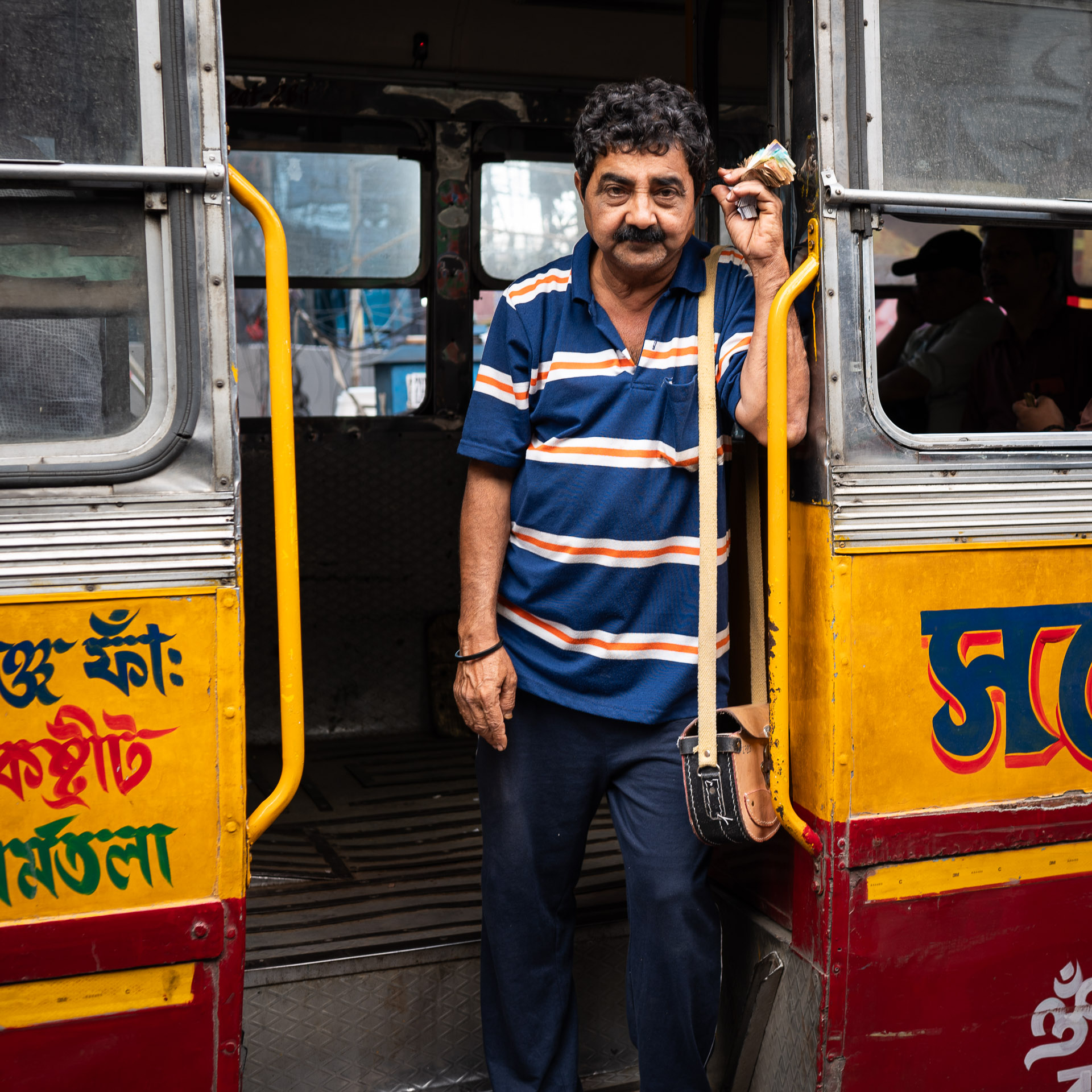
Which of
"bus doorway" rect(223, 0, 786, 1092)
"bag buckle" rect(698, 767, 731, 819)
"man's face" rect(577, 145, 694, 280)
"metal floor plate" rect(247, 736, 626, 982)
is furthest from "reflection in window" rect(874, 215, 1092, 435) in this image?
"metal floor plate" rect(247, 736, 626, 982)

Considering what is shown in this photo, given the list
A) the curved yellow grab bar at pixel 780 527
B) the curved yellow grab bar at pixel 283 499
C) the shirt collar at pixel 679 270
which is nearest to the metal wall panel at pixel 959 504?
the curved yellow grab bar at pixel 780 527

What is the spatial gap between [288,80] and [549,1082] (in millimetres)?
3422

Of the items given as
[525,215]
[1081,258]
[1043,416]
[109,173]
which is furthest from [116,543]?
[1081,258]

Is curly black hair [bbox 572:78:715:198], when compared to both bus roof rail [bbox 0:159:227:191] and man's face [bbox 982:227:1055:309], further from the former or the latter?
man's face [bbox 982:227:1055:309]

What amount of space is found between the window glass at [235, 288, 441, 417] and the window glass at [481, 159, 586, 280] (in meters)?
0.37

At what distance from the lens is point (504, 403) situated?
2.07 meters

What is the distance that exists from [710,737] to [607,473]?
0.51 m

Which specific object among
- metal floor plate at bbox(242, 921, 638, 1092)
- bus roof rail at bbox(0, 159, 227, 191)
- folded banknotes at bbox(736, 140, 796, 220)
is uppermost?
folded banknotes at bbox(736, 140, 796, 220)

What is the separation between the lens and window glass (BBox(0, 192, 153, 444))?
1644 mm

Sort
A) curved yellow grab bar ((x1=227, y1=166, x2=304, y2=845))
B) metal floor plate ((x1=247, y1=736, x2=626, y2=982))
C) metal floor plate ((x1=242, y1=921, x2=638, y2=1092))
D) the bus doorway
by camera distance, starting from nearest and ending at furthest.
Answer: curved yellow grab bar ((x1=227, y1=166, x2=304, y2=845)) → metal floor plate ((x1=242, y1=921, x2=638, y2=1092)) → metal floor plate ((x1=247, y1=736, x2=626, y2=982)) → the bus doorway

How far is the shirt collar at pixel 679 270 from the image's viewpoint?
6.70 feet

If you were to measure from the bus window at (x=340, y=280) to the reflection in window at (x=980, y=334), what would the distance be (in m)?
1.83

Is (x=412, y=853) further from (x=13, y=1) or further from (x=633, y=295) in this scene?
(x=13, y=1)

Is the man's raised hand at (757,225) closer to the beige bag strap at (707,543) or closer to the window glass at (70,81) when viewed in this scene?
the beige bag strap at (707,543)
